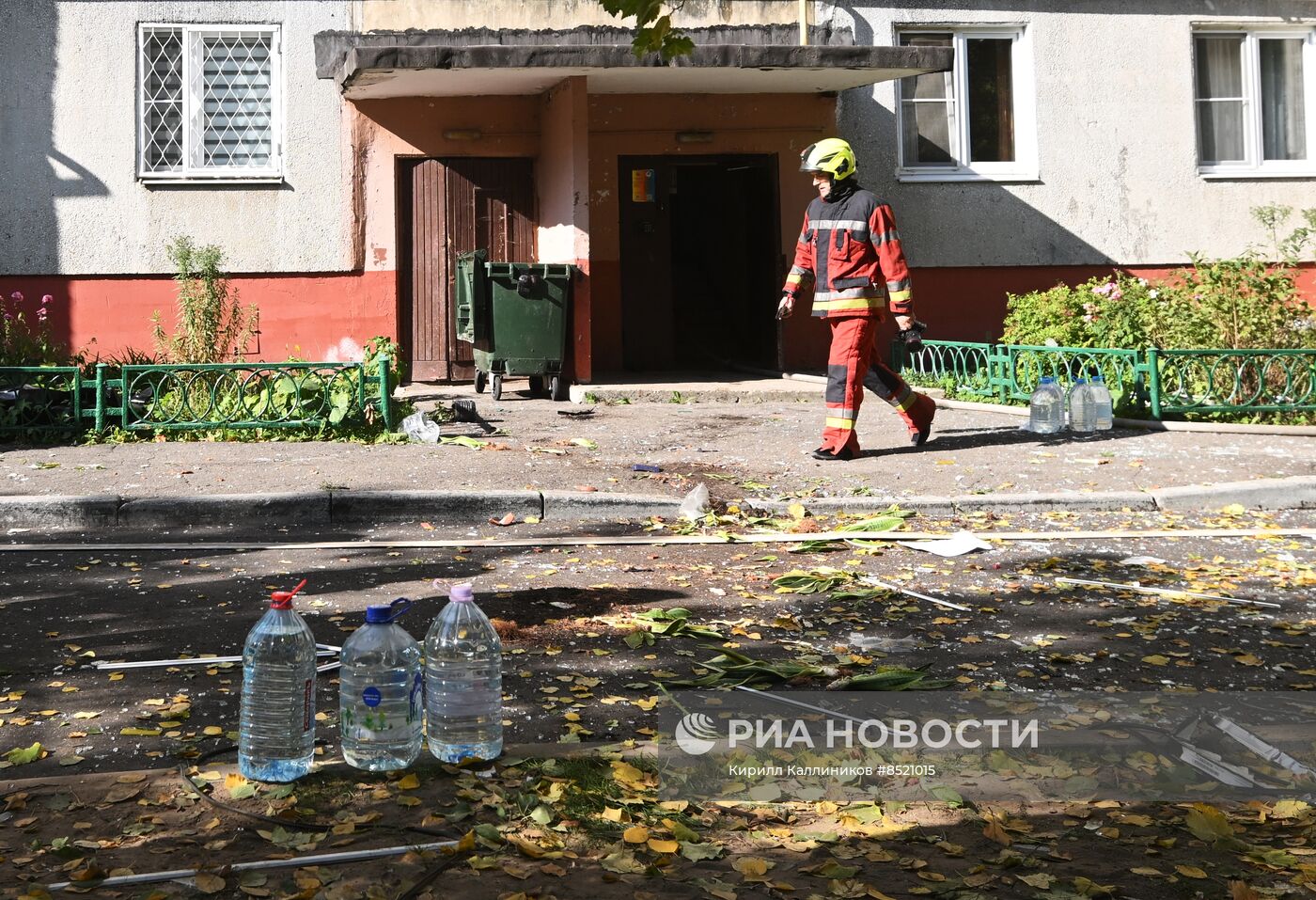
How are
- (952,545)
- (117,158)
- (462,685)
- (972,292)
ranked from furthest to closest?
(972,292), (117,158), (952,545), (462,685)

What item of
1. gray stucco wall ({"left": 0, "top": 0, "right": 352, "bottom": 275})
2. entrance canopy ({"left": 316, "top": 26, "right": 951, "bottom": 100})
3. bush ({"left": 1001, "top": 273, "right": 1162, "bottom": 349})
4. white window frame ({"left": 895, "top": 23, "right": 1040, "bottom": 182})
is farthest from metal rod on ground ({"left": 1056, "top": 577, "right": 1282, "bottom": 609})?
gray stucco wall ({"left": 0, "top": 0, "right": 352, "bottom": 275})

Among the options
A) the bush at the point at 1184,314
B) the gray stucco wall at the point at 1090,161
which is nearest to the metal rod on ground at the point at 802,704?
the bush at the point at 1184,314

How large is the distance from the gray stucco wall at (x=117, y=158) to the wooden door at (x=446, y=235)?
0.92 metres

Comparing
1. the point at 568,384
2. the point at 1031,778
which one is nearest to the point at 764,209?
the point at 568,384

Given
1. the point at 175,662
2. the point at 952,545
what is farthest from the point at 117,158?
the point at 175,662

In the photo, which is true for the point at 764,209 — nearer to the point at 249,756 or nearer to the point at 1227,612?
the point at 1227,612

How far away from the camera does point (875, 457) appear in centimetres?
1034

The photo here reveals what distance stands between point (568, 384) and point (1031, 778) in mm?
11583

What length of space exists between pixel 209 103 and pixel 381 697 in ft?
44.9

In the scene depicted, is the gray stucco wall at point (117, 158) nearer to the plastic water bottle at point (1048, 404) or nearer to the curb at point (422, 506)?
the curb at point (422, 506)

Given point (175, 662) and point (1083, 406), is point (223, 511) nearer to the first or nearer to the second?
point (175, 662)

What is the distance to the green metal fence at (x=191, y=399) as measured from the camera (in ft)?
36.5

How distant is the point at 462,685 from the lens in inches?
160

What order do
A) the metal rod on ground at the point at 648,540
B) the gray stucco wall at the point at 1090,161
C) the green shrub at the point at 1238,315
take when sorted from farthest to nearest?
the gray stucco wall at the point at 1090,161, the green shrub at the point at 1238,315, the metal rod on ground at the point at 648,540
